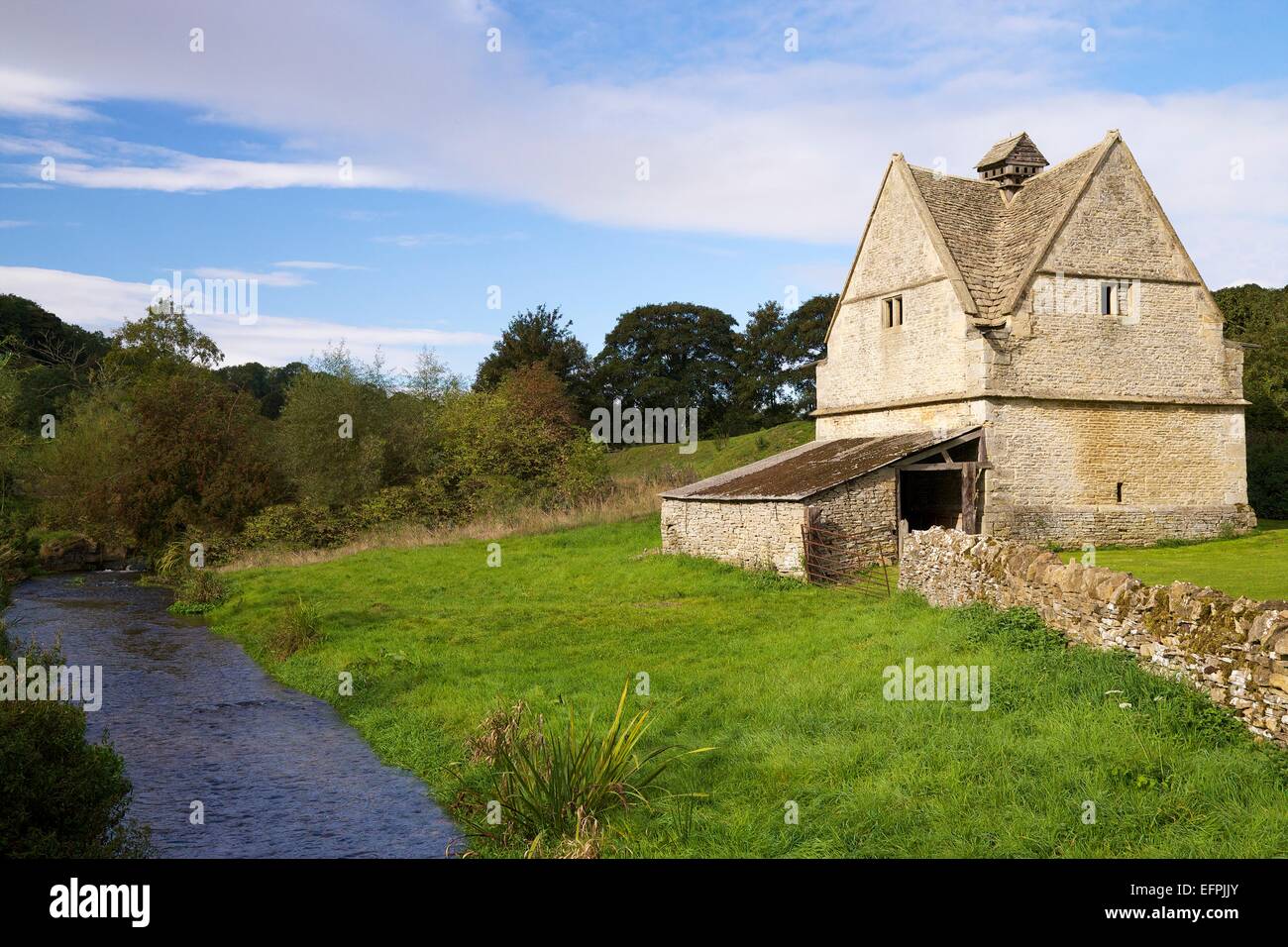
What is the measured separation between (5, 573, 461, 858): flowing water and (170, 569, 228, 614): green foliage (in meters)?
4.97

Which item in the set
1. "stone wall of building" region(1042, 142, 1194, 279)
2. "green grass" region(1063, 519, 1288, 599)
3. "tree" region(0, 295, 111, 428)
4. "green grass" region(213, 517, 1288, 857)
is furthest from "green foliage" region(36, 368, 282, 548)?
"stone wall of building" region(1042, 142, 1194, 279)

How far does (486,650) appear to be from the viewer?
1672 cm

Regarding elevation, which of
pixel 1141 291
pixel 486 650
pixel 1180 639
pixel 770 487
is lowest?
pixel 486 650

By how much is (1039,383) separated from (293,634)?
20.7 metres

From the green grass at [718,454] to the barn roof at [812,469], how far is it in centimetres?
1305

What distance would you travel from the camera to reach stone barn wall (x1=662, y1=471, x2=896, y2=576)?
2291 centimetres

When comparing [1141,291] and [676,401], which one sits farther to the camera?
[676,401]

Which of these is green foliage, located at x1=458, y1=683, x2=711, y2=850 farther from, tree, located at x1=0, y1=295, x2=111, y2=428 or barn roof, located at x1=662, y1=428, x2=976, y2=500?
tree, located at x1=0, y1=295, x2=111, y2=428

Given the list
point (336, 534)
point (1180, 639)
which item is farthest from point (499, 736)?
point (336, 534)

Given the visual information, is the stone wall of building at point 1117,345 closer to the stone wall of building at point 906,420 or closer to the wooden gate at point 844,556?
the stone wall of building at point 906,420

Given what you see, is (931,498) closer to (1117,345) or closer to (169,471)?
(1117,345)

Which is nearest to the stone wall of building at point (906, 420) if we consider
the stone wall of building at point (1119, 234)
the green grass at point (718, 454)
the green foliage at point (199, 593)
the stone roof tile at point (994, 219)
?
the stone roof tile at point (994, 219)

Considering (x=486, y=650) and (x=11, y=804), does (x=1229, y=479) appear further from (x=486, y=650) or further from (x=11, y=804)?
(x=11, y=804)
